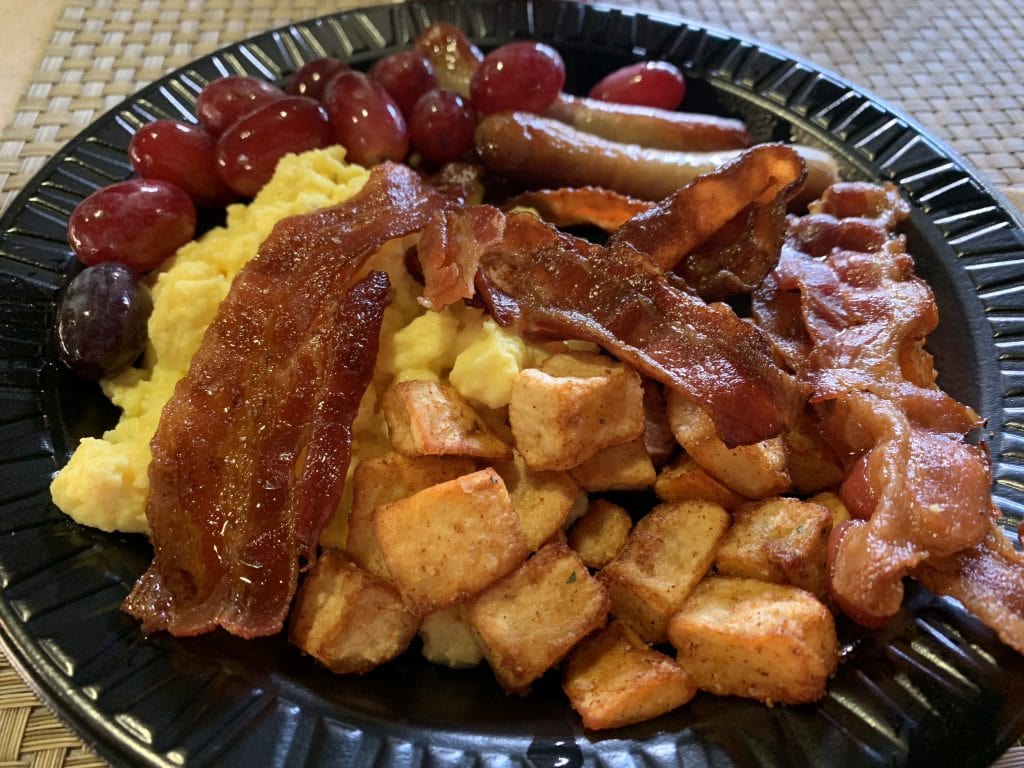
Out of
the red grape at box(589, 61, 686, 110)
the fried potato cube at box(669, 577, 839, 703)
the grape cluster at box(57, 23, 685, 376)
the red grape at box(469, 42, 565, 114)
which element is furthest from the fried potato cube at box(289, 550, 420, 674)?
the red grape at box(589, 61, 686, 110)

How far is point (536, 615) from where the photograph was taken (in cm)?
129

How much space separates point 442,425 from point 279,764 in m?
0.57

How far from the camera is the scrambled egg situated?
55.7 inches

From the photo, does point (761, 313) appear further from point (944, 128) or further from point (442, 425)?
point (944, 128)

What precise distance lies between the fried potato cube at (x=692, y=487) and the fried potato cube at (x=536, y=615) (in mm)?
242

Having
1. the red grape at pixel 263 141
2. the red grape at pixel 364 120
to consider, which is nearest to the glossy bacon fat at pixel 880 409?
the red grape at pixel 364 120

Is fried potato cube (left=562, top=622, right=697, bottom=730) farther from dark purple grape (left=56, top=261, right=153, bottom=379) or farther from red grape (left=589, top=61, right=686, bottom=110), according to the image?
red grape (left=589, top=61, right=686, bottom=110)

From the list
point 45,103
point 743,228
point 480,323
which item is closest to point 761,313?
point 743,228

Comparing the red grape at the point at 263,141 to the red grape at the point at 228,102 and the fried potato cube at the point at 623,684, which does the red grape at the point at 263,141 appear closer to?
the red grape at the point at 228,102

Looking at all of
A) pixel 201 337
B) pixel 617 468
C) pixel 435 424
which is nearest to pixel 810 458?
pixel 617 468

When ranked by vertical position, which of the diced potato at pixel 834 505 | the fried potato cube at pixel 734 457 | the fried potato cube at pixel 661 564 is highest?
the fried potato cube at pixel 734 457

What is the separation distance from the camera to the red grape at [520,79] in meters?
2.12

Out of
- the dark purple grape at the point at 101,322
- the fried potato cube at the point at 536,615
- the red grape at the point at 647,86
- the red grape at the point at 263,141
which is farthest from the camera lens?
the red grape at the point at 647,86

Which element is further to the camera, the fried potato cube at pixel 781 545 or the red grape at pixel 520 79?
the red grape at pixel 520 79
